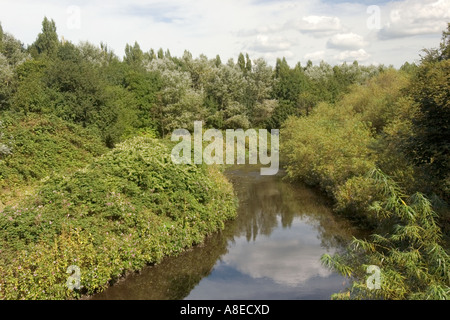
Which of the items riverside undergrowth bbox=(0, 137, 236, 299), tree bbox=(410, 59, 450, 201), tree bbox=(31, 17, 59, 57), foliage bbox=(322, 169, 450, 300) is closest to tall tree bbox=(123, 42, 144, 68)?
tree bbox=(31, 17, 59, 57)

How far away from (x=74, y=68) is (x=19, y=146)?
8273mm

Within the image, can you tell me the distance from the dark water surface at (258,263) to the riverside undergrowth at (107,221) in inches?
22.8

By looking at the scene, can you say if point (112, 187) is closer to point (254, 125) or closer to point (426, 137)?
point (426, 137)

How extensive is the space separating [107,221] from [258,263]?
18.0ft

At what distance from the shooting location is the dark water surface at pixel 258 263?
38.0 feet

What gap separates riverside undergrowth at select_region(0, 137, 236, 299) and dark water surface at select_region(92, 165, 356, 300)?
579 mm

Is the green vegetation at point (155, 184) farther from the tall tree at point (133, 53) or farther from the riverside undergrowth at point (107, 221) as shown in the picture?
the tall tree at point (133, 53)

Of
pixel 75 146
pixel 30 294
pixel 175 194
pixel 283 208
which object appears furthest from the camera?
pixel 75 146

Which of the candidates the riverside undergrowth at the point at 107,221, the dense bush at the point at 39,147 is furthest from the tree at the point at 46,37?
the riverside undergrowth at the point at 107,221

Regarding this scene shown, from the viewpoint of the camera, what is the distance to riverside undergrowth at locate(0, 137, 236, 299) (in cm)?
984

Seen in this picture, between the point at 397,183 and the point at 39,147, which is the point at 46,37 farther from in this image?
the point at 397,183

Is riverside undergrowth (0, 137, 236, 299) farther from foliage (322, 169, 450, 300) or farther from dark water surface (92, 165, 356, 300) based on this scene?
foliage (322, 169, 450, 300)
